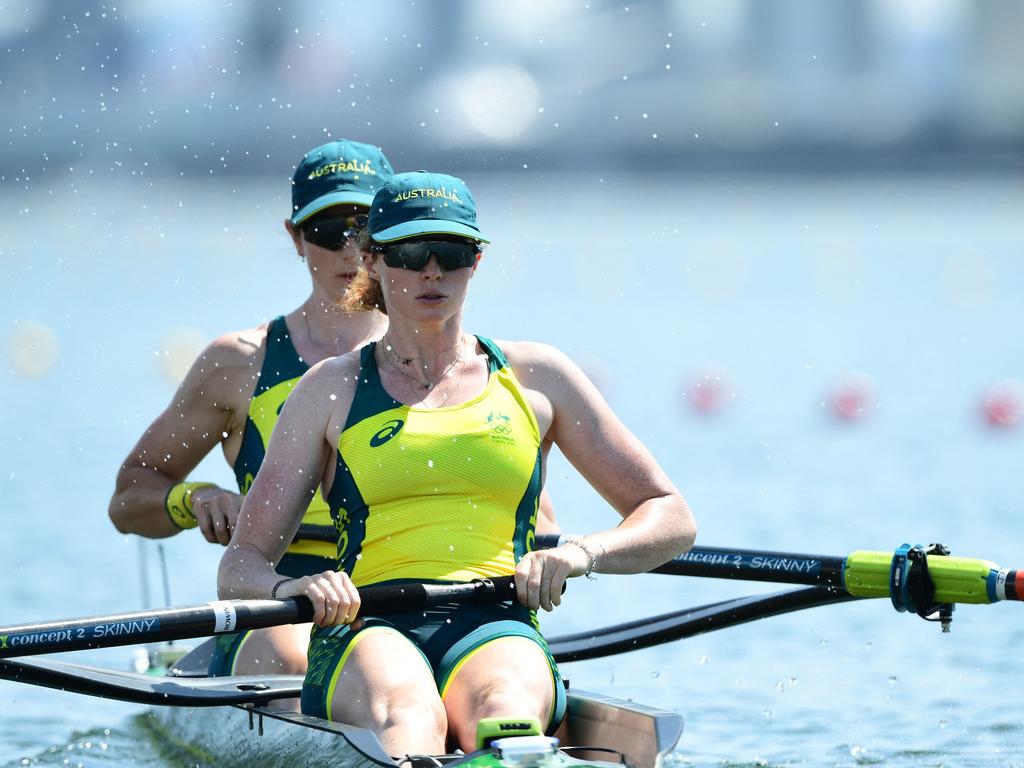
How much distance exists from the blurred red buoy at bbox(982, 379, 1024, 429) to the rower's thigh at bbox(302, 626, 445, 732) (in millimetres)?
12550

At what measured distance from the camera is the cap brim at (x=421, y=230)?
4.44m

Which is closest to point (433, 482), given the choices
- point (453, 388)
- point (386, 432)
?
point (386, 432)

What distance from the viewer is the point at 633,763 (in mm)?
4688

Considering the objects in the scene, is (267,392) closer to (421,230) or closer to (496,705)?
(421,230)

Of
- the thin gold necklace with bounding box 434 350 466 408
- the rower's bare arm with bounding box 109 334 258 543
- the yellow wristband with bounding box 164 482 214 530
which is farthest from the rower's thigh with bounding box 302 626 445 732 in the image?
the rower's bare arm with bounding box 109 334 258 543

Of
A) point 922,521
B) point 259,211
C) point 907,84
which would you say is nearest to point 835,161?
point 907,84

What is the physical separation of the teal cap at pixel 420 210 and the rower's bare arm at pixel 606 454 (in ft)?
1.48

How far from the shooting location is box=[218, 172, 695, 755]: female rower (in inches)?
172

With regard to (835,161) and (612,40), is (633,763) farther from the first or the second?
(612,40)

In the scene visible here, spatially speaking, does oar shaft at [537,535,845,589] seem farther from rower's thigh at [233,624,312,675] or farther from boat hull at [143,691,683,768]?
rower's thigh at [233,624,312,675]

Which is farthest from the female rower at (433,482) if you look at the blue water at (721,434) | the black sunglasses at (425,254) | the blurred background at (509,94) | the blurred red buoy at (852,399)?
the blurred background at (509,94)

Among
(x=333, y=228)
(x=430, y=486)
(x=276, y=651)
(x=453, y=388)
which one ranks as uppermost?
(x=333, y=228)

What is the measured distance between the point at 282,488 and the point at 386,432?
32 centimetres

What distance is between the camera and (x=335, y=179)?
557 cm
